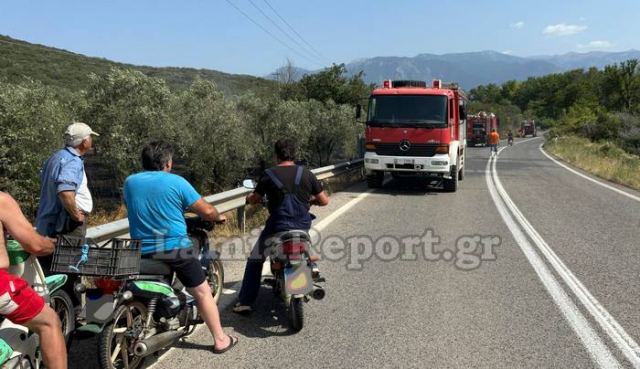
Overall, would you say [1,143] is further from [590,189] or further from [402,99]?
[590,189]

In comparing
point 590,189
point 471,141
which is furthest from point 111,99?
point 471,141

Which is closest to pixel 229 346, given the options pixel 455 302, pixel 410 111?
pixel 455 302

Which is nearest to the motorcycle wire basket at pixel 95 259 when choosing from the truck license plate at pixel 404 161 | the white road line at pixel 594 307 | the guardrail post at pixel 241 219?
the white road line at pixel 594 307

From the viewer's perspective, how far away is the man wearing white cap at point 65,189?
4.39m

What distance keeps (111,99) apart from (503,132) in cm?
8693

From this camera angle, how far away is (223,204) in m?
8.38

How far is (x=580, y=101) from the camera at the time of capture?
116812 millimetres

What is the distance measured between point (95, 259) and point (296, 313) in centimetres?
172

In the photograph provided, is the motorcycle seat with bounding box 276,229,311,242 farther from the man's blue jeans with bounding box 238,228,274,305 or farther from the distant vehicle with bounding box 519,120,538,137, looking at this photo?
the distant vehicle with bounding box 519,120,538,137

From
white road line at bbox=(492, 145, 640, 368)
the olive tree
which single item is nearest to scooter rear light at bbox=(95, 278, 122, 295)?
white road line at bbox=(492, 145, 640, 368)

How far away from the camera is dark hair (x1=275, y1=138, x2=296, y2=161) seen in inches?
193

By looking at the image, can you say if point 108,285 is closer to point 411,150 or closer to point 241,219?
point 241,219

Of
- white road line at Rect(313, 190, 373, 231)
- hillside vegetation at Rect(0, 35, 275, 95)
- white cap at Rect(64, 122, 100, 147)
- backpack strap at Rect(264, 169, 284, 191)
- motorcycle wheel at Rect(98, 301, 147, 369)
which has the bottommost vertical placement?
white road line at Rect(313, 190, 373, 231)

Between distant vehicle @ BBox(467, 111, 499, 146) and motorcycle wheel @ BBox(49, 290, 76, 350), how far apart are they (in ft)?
175
